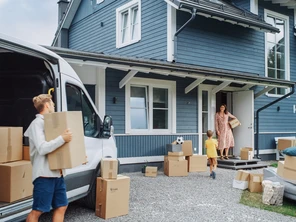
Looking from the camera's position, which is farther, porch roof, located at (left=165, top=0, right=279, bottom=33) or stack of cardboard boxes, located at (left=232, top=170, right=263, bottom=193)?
porch roof, located at (left=165, top=0, right=279, bottom=33)

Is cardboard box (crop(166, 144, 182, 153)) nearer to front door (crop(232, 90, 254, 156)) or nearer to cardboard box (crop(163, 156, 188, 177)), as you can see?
cardboard box (crop(163, 156, 188, 177))

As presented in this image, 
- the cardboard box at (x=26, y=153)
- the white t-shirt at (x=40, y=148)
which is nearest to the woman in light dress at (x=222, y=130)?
the cardboard box at (x=26, y=153)

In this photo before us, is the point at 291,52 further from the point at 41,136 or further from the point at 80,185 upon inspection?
the point at 41,136

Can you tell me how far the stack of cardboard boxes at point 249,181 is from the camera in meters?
6.79

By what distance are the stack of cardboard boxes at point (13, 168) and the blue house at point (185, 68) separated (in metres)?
3.11

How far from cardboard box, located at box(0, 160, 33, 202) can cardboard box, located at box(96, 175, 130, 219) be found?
1.24 m

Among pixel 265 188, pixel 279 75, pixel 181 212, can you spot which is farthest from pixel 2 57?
pixel 279 75

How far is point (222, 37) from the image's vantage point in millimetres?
11711

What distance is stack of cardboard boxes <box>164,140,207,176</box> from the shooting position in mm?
8641

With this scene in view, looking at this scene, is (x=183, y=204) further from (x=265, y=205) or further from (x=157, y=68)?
(x=157, y=68)

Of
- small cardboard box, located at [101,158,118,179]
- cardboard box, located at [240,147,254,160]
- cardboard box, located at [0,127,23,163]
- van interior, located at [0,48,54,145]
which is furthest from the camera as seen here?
cardboard box, located at [240,147,254,160]

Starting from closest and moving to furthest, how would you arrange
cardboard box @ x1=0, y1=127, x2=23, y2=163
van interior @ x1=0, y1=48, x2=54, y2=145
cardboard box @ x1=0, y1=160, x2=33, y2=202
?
cardboard box @ x1=0, y1=160, x2=33, y2=202
cardboard box @ x1=0, y1=127, x2=23, y2=163
van interior @ x1=0, y1=48, x2=54, y2=145

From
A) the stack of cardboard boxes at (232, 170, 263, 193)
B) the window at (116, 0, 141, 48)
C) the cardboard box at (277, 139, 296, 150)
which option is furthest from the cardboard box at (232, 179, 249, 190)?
the window at (116, 0, 141, 48)

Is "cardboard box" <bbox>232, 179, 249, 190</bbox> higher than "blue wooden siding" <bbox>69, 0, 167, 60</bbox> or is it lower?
lower
